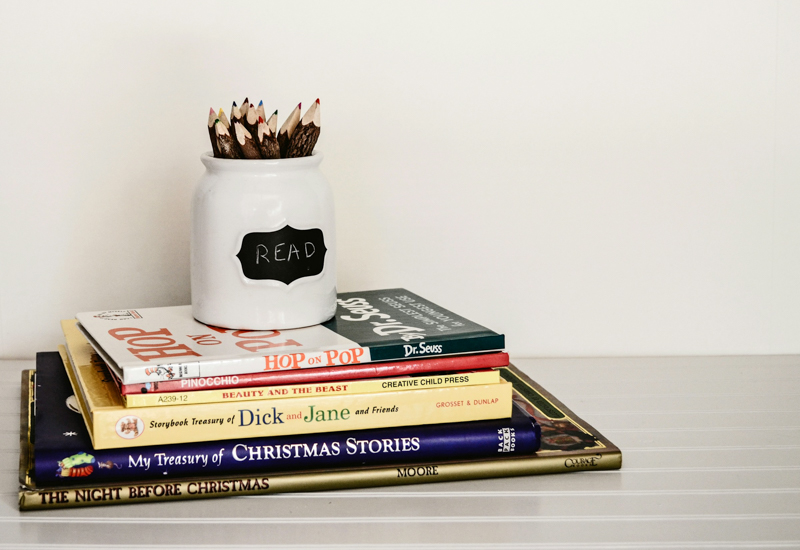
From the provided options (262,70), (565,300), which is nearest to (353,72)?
(262,70)

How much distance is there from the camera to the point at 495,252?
110 cm

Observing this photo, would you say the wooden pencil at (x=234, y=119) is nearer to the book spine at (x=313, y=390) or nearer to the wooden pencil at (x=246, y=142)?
the wooden pencil at (x=246, y=142)

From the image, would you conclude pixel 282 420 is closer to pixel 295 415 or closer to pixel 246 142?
pixel 295 415

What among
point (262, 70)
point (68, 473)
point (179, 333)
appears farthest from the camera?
point (262, 70)

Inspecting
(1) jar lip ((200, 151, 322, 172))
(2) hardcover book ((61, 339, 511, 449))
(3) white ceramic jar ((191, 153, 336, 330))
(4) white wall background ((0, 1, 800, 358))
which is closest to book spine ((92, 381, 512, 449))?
(2) hardcover book ((61, 339, 511, 449))

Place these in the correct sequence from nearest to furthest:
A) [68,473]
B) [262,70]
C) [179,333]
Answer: [68,473] < [179,333] < [262,70]

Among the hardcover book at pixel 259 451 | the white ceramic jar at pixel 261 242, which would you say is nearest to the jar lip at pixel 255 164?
the white ceramic jar at pixel 261 242

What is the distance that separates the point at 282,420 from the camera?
0.69 metres

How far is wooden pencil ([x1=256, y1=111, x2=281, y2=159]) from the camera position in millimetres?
786

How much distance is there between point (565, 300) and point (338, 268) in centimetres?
32

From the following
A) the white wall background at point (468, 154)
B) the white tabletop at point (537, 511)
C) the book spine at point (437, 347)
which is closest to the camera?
the white tabletop at point (537, 511)

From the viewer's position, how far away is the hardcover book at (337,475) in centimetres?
64

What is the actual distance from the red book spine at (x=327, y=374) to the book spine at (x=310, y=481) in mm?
78

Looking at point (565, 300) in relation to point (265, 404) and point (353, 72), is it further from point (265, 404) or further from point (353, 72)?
point (265, 404)
